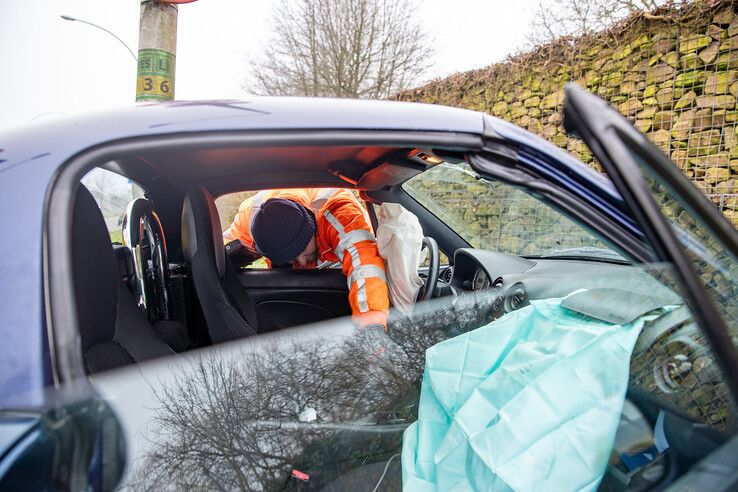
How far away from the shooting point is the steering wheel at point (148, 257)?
1607mm

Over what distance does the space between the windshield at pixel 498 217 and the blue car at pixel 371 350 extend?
0.07 ft

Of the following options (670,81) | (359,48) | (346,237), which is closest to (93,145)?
(346,237)

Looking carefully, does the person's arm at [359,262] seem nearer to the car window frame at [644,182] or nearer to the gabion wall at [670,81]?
the car window frame at [644,182]

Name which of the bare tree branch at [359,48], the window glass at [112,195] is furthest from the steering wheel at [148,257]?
the bare tree branch at [359,48]

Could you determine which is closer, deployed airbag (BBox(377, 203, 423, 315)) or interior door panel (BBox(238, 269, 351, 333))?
deployed airbag (BBox(377, 203, 423, 315))

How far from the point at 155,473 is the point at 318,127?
70cm

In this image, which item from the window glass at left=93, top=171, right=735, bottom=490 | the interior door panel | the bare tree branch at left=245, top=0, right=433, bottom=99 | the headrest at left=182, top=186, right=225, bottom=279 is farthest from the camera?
the bare tree branch at left=245, top=0, right=433, bottom=99

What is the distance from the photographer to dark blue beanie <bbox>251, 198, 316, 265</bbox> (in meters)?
2.05

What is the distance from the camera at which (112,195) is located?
1.42 meters

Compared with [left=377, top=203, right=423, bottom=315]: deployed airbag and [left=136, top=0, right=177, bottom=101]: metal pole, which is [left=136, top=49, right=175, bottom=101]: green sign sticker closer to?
[left=136, top=0, right=177, bottom=101]: metal pole

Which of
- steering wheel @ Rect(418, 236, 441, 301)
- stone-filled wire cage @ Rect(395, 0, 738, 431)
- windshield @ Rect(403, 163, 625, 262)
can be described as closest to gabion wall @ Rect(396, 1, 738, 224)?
stone-filled wire cage @ Rect(395, 0, 738, 431)

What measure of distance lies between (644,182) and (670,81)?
14.3ft

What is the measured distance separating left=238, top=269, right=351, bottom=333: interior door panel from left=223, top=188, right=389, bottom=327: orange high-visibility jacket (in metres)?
0.15

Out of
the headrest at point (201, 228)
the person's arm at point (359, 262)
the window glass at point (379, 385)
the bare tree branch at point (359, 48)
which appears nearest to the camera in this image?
the window glass at point (379, 385)
